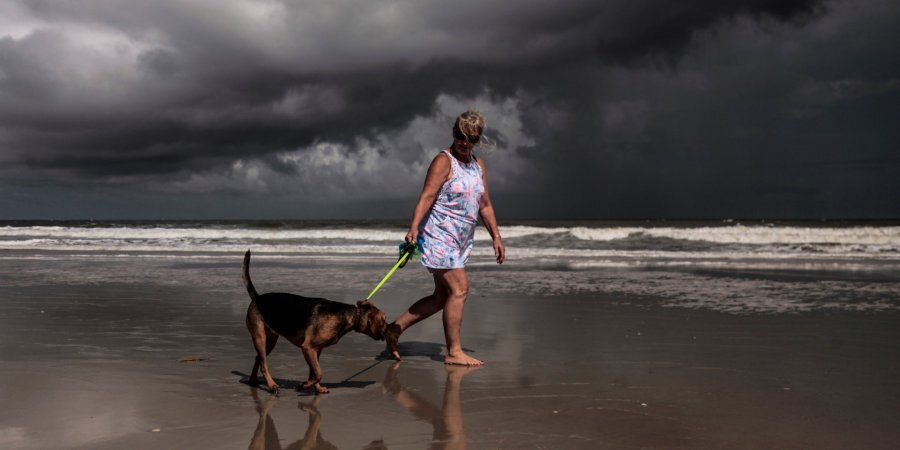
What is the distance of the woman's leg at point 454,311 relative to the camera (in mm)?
5062

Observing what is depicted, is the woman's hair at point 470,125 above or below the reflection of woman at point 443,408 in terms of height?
above

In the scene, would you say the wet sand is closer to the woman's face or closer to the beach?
the beach

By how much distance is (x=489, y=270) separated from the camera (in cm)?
1356

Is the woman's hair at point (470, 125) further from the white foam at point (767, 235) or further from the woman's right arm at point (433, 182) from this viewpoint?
the white foam at point (767, 235)

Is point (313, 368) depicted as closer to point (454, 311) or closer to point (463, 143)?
point (454, 311)

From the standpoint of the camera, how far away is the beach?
11.0ft

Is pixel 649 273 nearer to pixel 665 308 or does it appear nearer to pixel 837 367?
pixel 665 308

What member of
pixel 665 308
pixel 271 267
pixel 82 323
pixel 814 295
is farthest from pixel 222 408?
pixel 271 267

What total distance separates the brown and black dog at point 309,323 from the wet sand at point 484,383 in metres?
0.26

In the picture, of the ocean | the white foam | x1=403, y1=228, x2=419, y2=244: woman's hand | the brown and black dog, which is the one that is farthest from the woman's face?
the white foam

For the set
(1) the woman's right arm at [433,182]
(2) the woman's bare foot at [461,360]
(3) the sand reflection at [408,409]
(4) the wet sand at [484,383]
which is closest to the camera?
(3) the sand reflection at [408,409]

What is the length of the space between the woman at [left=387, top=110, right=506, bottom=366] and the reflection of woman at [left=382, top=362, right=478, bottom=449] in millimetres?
256

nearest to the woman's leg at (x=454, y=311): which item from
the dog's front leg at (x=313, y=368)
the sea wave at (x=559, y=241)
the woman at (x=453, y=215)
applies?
the woman at (x=453, y=215)

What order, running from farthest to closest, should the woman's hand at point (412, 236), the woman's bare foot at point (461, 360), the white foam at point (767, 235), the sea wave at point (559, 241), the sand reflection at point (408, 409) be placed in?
the white foam at point (767, 235) → the sea wave at point (559, 241) → the woman's bare foot at point (461, 360) → the woman's hand at point (412, 236) → the sand reflection at point (408, 409)
